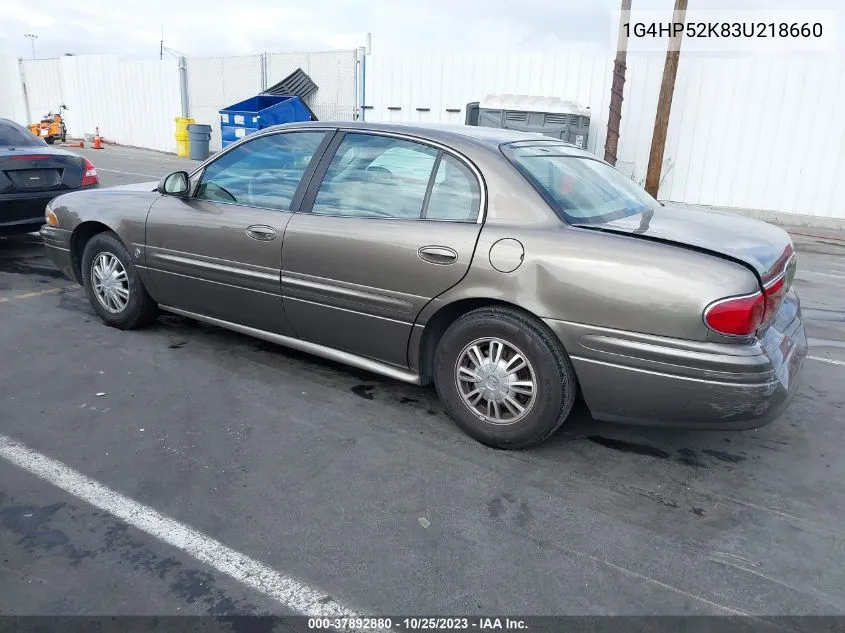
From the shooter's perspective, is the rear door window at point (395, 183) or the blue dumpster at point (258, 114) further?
the blue dumpster at point (258, 114)

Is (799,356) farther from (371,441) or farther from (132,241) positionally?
(132,241)

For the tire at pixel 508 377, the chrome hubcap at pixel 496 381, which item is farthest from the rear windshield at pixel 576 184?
the chrome hubcap at pixel 496 381

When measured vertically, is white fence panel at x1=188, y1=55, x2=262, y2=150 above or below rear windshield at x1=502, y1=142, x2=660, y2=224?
above

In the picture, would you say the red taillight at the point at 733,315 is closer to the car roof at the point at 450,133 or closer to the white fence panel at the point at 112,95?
the car roof at the point at 450,133

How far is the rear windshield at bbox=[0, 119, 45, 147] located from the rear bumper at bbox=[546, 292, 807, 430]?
665 centimetres

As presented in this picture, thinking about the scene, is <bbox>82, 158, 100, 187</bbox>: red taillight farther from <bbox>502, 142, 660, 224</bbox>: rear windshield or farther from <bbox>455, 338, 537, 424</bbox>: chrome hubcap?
<bbox>455, 338, 537, 424</bbox>: chrome hubcap

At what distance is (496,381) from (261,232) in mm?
1693

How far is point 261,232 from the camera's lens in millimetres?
3895

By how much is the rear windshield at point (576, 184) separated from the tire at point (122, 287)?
9.30 ft

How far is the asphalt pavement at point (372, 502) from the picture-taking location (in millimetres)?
2334

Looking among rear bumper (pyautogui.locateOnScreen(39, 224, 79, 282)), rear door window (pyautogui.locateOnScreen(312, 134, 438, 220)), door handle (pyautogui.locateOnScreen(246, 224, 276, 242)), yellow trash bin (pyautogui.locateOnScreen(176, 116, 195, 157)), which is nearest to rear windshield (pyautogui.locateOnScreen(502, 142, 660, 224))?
rear door window (pyautogui.locateOnScreen(312, 134, 438, 220))

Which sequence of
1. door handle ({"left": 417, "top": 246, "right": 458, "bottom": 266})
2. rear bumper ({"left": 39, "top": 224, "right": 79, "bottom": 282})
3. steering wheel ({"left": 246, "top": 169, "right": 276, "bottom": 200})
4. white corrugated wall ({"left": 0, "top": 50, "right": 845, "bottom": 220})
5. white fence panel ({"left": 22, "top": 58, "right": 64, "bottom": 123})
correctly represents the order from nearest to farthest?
door handle ({"left": 417, "top": 246, "right": 458, "bottom": 266}) → steering wheel ({"left": 246, "top": 169, "right": 276, "bottom": 200}) → rear bumper ({"left": 39, "top": 224, "right": 79, "bottom": 282}) → white corrugated wall ({"left": 0, "top": 50, "right": 845, "bottom": 220}) → white fence panel ({"left": 22, "top": 58, "right": 64, "bottom": 123})

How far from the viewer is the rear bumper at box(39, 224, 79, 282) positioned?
4.98 metres

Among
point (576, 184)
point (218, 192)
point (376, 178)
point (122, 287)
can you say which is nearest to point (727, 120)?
point (576, 184)
